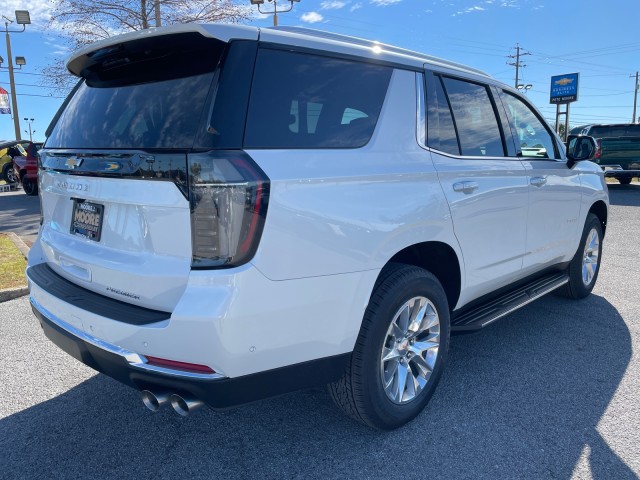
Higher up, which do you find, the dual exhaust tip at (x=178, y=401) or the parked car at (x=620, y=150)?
the parked car at (x=620, y=150)

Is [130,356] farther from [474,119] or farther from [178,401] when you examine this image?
[474,119]

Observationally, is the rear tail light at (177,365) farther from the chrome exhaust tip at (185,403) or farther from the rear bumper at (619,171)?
the rear bumper at (619,171)

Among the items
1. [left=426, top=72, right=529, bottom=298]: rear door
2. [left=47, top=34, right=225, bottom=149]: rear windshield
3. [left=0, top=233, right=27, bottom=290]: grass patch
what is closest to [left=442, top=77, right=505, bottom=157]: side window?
[left=426, top=72, right=529, bottom=298]: rear door

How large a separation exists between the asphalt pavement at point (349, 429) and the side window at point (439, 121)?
153 centimetres

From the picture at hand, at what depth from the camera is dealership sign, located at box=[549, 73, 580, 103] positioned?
136 feet

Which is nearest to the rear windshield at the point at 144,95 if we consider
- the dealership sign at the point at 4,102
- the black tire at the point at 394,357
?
the black tire at the point at 394,357

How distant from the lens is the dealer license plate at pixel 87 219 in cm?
234

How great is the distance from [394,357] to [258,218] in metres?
1.21

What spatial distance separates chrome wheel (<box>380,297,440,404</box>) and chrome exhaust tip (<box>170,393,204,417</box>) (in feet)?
3.12

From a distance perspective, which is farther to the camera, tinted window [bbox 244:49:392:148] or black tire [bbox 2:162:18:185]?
black tire [bbox 2:162:18:185]

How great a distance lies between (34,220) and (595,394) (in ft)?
38.0

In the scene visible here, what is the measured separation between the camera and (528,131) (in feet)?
13.3

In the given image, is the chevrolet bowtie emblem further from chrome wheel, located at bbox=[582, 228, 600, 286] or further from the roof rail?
chrome wheel, located at bbox=[582, 228, 600, 286]

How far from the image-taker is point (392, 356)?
267 centimetres
